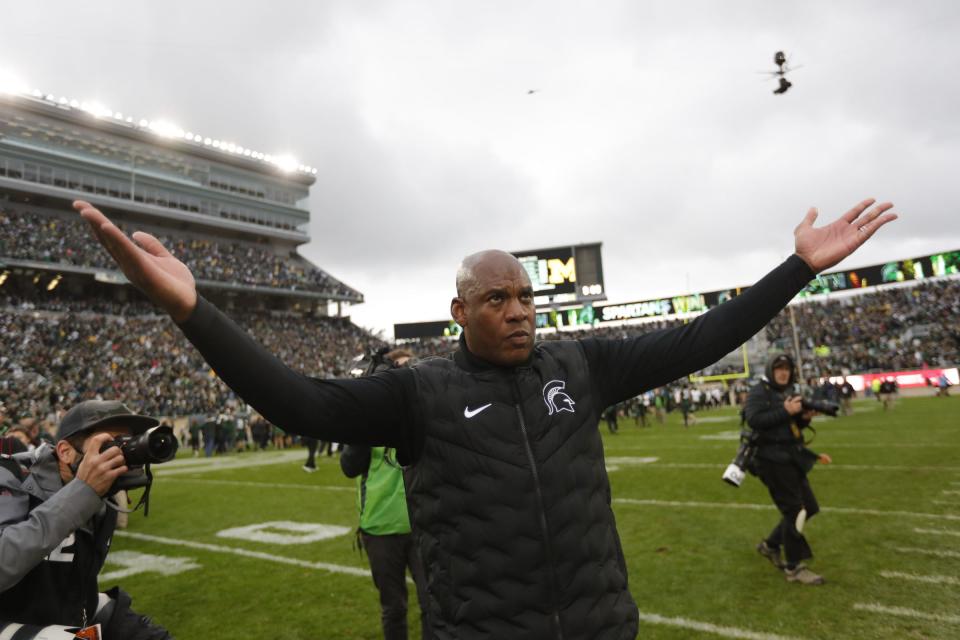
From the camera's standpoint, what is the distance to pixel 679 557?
620 centimetres

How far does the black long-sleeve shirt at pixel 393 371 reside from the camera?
1.53 m

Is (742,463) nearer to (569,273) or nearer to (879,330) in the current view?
(569,273)

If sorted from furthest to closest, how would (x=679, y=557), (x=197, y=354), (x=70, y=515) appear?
(x=197, y=354) < (x=679, y=557) < (x=70, y=515)

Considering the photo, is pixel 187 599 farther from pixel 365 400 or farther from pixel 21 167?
pixel 21 167

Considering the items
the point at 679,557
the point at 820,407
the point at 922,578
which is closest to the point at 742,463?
the point at 820,407

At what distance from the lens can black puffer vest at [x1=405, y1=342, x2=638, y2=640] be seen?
1.80 metres

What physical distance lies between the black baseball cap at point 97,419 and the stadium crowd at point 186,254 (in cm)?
4382

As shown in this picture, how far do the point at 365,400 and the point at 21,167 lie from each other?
53618 mm

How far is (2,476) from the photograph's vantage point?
2.51 m

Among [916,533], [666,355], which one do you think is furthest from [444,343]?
[666,355]

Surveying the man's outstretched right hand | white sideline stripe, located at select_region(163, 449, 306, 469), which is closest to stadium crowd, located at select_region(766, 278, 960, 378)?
white sideline stripe, located at select_region(163, 449, 306, 469)

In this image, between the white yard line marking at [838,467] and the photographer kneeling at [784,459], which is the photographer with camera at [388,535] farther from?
the white yard line marking at [838,467]

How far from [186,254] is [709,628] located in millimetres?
52405

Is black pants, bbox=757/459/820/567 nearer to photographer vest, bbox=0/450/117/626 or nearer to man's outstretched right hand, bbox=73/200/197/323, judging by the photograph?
photographer vest, bbox=0/450/117/626
